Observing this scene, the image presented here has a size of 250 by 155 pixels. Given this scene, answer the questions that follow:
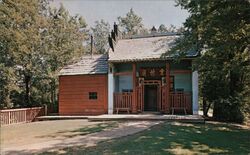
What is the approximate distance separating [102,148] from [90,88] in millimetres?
13078

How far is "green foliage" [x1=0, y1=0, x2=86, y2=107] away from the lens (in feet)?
72.1

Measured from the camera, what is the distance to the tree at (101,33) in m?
59.7

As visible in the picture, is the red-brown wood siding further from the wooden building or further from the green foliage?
the green foliage

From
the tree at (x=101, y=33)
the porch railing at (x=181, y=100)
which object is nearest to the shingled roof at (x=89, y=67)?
the porch railing at (x=181, y=100)

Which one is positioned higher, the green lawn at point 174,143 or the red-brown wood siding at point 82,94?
the red-brown wood siding at point 82,94

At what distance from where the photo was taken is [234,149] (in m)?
9.67

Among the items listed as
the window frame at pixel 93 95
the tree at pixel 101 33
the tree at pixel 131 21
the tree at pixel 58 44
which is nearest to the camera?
the window frame at pixel 93 95

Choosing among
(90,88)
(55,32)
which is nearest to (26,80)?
(55,32)

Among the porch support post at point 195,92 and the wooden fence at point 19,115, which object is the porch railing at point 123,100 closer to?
the porch support post at point 195,92

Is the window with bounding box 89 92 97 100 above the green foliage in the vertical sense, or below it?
below

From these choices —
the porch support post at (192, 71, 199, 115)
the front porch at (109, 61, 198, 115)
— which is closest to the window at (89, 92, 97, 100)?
the front porch at (109, 61, 198, 115)

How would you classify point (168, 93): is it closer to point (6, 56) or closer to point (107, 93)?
point (107, 93)

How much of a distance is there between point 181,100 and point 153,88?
2.53 metres

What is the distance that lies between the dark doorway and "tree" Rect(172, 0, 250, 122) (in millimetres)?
3251
